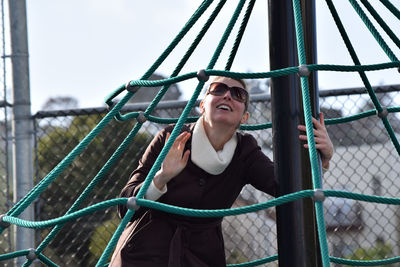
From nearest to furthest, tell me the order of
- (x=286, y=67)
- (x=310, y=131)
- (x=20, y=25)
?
(x=310, y=131) < (x=286, y=67) < (x=20, y=25)

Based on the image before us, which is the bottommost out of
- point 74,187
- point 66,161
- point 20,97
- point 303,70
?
point 66,161

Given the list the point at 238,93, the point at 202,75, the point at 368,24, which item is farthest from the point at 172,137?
the point at 368,24

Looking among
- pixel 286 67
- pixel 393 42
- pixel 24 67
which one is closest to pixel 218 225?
pixel 286 67

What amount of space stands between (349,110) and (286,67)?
1.71 metres

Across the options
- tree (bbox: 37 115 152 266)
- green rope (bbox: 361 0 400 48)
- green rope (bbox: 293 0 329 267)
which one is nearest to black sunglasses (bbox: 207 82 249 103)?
green rope (bbox: 293 0 329 267)

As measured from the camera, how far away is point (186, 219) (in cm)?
207

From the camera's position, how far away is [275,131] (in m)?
1.86

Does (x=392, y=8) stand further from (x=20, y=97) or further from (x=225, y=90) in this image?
(x=20, y=97)

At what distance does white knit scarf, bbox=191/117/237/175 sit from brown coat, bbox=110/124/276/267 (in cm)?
3

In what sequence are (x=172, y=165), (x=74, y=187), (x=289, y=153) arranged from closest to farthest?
(x=289, y=153) < (x=172, y=165) < (x=74, y=187)

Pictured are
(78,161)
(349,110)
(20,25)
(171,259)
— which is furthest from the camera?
(78,161)

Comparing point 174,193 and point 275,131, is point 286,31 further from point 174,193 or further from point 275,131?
point 174,193

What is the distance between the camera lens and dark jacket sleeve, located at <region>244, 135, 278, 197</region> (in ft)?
6.82

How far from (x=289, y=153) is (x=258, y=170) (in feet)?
0.93
